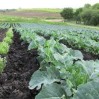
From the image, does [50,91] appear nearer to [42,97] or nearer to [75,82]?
[42,97]

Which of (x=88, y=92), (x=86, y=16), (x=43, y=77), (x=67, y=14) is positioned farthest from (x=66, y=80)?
(x=67, y=14)

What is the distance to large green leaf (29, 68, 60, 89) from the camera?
366cm

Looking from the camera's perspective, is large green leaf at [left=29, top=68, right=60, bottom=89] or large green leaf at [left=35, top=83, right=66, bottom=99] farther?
large green leaf at [left=29, top=68, right=60, bottom=89]

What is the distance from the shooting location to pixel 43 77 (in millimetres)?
3805

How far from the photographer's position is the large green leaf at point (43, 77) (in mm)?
3661

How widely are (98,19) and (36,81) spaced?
77554 millimetres

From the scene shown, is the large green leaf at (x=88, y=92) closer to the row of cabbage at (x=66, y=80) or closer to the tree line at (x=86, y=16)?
the row of cabbage at (x=66, y=80)

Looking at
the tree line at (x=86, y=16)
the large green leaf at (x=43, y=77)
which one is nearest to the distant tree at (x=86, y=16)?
the tree line at (x=86, y=16)

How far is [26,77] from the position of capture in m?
6.49

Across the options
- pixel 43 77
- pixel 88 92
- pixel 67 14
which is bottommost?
pixel 67 14

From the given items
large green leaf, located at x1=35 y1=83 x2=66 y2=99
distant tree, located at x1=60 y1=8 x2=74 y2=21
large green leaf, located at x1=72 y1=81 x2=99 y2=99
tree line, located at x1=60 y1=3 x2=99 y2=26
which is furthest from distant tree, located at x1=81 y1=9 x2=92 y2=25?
large green leaf, located at x1=72 y1=81 x2=99 y2=99

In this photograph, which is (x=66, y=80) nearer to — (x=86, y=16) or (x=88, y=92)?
(x=88, y=92)

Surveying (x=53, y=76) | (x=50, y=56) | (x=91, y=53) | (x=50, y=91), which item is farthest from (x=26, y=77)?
(x=91, y=53)

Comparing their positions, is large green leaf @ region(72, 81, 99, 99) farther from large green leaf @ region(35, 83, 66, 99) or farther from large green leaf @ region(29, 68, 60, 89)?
large green leaf @ region(29, 68, 60, 89)
